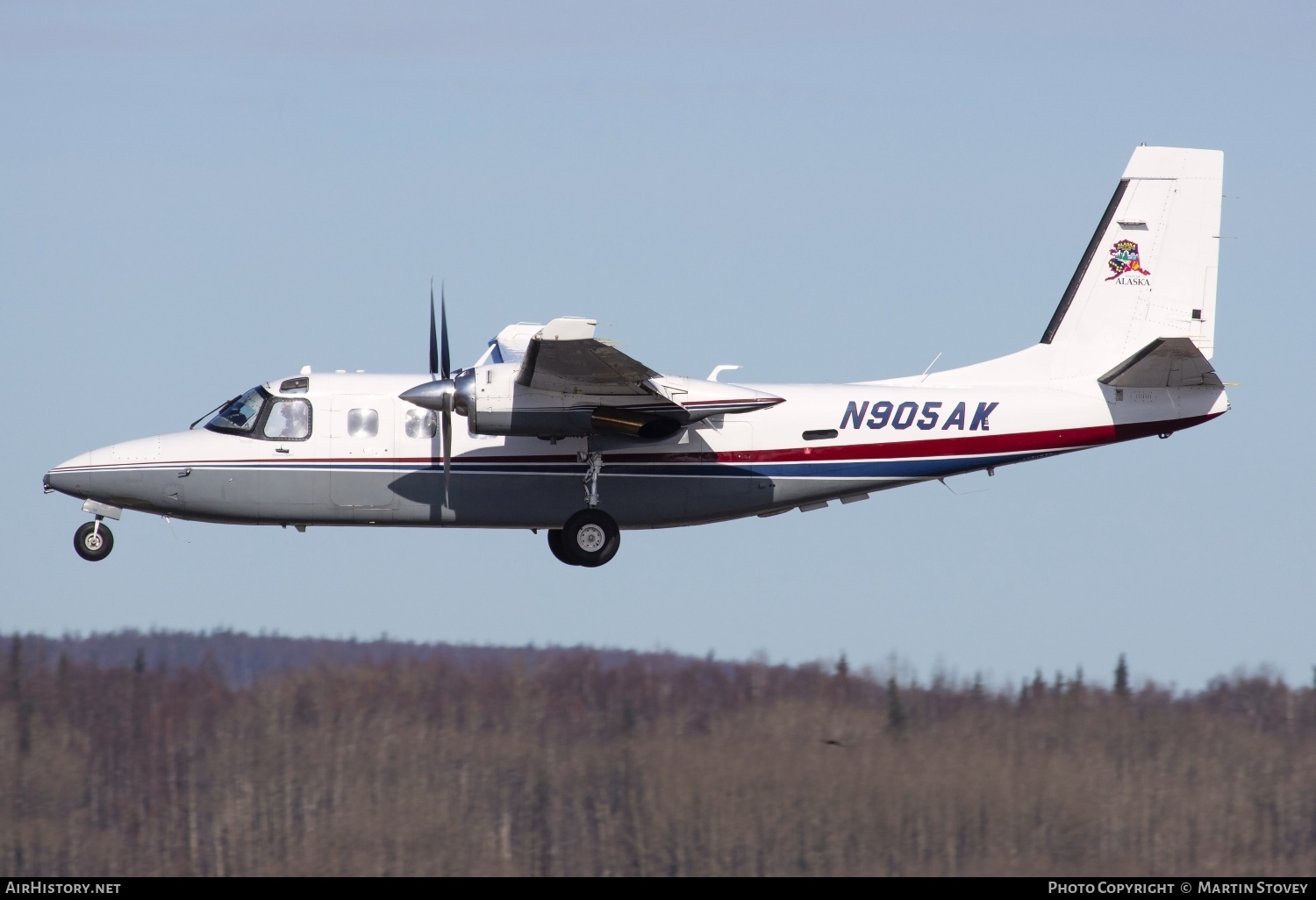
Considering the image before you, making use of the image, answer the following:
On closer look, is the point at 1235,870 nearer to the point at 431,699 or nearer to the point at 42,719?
the point at 431,699

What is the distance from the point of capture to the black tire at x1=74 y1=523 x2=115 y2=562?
784 inches

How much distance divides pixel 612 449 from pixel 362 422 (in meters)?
3.17

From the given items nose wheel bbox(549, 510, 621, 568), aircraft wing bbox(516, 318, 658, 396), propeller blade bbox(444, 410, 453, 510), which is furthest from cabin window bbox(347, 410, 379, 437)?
nose wheel bbox(549, 510, 621, 568)

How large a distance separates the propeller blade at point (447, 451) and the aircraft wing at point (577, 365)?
1.48 m

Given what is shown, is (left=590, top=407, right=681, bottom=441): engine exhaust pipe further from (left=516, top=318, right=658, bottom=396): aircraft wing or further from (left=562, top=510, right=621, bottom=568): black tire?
(left=562, top=510, right=621, bottom=568): black tire

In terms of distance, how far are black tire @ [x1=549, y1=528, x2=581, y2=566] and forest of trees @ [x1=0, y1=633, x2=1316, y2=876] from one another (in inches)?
145

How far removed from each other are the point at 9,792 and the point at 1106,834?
1714 cm

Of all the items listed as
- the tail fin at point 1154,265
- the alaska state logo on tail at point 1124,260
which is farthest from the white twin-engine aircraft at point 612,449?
the alaska state logo on tail at point 1124,260

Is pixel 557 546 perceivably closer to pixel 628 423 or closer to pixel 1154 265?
pixel 628 423

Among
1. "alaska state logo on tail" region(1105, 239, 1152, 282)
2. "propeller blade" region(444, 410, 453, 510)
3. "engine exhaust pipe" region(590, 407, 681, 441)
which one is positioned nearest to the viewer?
"engine exhaust pipe" region(590, 407, 681, 441)

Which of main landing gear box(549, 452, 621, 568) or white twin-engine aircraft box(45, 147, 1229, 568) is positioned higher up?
white twin-engine aircraft box(45, 147, 1229, 568)

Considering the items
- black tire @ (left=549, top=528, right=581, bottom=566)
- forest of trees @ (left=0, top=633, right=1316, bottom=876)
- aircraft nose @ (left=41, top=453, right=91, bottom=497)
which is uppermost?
aircraft nose @ (left=41, top=453, right=91, bottom=497)

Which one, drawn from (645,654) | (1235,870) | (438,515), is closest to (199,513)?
(438,515)
